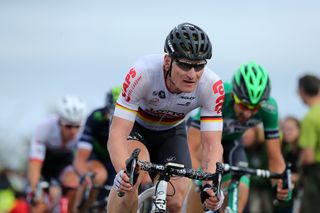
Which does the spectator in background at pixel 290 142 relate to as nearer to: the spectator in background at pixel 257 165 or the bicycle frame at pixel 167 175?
the spectator in background at pixel 257 165

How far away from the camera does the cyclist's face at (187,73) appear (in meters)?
9.15

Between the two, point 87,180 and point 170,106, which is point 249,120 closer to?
point 170,106

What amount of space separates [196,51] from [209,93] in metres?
0.60

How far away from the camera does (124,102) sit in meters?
9.47

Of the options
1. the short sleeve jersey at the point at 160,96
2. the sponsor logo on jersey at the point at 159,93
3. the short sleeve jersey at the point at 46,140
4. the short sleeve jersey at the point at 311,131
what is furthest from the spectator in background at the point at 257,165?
the sponsor logo on jersey at the point at 159,93

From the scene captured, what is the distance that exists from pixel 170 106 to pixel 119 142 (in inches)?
33.4

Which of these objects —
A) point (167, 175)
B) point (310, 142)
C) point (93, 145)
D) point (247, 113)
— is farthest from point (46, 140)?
point (167, 175)

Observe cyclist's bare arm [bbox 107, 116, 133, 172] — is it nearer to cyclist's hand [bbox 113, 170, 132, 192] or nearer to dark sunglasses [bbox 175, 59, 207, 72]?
cyclist's hand [bbox 113, 170, 132, 192]

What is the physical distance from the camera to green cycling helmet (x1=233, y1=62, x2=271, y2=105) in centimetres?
1142

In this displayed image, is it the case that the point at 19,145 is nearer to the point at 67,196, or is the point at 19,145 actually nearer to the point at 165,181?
the point at 67,196

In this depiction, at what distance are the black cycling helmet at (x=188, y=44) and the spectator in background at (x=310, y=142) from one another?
401 cm

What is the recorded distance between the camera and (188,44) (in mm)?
9180

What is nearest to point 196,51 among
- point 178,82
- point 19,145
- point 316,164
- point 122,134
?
point 178,82

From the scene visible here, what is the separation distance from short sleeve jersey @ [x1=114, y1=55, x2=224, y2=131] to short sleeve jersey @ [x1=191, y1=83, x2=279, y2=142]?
1.73 m
